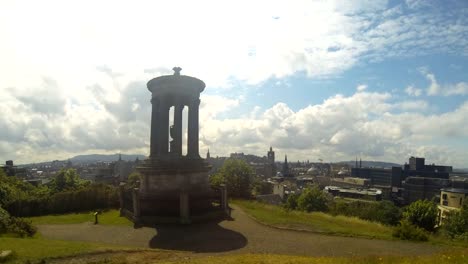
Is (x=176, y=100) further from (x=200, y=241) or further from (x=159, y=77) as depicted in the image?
(x=200, y=241)

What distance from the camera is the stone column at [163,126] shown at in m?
28.4

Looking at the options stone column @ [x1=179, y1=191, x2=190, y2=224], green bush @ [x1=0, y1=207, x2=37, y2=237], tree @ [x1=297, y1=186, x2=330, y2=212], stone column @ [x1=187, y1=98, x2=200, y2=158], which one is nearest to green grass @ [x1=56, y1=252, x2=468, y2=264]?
stone column @ [x1=179, y1=191, x2=190, y2=224]

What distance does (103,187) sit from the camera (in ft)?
112

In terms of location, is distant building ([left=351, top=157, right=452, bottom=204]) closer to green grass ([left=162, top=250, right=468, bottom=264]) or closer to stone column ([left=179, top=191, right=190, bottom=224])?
stone column ([left=179, top=191, right=190, bottom=224])

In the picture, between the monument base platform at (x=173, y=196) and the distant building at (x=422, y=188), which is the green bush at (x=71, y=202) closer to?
the monument base platform at (x=173, y=196)

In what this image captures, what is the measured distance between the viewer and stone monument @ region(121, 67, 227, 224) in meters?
24.2

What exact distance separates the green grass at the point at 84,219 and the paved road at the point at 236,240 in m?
1.50

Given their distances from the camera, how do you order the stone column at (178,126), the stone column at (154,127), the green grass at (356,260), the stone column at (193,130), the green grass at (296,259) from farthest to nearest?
Answer: the stone column at (154,127)
the stone column at (193,130)
the stone column at (178,126)
the green grass at (296,259)
the green grass at (356,260)

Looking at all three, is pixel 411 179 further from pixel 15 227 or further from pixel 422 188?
pixel 15 227

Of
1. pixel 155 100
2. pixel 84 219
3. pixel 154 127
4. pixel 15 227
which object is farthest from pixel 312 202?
pixel 15 227

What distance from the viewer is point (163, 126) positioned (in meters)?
28.8

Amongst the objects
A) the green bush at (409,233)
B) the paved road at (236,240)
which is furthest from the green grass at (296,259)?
the green bush at (409,233)

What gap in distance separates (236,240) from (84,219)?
15.4 meters

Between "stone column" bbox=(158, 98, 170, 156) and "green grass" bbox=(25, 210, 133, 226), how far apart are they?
662 cm
